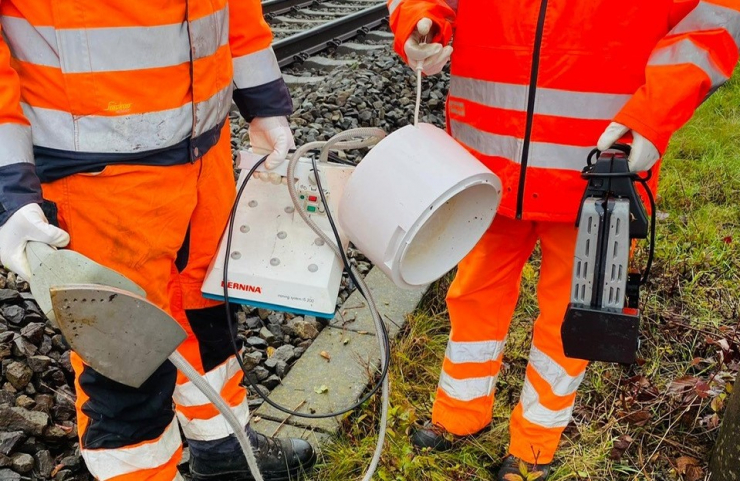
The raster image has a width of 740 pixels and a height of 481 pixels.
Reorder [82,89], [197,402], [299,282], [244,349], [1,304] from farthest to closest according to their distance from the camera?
[244,349] → [1,304] → [197,402] → [299,282] → [82,89]

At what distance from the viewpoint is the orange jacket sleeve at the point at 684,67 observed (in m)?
1.72

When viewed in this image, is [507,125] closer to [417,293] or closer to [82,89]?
[82,89]

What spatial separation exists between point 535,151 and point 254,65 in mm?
899

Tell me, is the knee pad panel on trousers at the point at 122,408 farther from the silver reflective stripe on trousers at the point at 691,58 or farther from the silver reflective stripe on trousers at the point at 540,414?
the silver reflective stripe on trousers at the point at 691,58

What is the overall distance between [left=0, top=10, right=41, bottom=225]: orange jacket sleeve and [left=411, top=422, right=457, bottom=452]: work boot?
1593 mm

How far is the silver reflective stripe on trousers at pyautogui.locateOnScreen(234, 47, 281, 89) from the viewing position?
2.14m

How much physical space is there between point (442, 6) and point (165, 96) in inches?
32.7

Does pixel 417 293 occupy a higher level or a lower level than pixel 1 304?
lower

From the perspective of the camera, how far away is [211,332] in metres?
2.22

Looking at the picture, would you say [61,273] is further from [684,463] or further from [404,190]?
[684,463]

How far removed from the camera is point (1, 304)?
2842 millimetres

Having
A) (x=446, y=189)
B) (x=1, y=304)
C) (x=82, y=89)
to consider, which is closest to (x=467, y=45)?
(x=446, y=189)

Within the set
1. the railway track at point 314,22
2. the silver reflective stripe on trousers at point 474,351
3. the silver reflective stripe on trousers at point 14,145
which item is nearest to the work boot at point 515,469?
the silver reflective stripe on trousers at point 474,351

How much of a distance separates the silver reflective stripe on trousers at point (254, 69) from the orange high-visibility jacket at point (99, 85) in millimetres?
254
